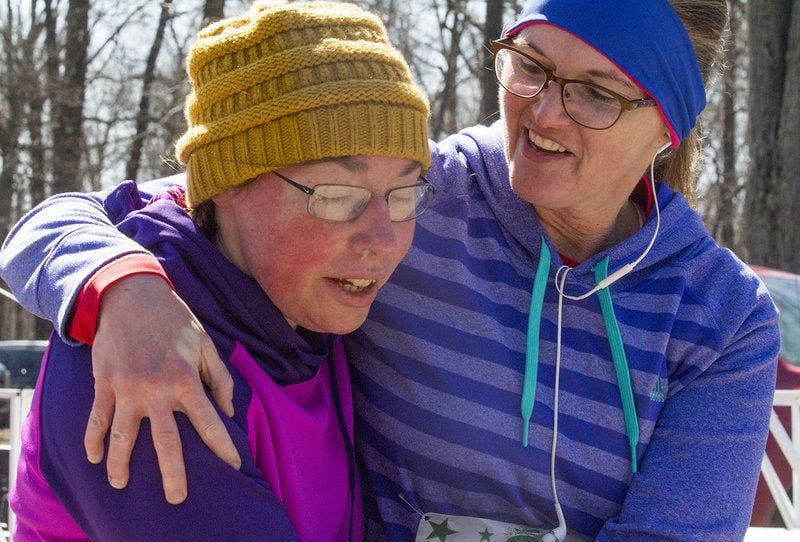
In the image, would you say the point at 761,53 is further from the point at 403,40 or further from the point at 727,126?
the point at 727,126

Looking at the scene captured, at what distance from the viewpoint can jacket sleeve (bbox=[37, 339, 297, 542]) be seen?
4.83 ft

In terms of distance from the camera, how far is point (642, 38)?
2189 mm

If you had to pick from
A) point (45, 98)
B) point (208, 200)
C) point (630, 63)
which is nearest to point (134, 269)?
point (208, 200)

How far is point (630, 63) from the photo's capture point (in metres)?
2.18

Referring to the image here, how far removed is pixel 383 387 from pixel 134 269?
29.7 inches

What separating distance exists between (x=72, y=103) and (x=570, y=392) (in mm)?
13852

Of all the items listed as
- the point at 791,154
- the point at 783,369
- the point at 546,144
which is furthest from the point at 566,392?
the point at 791,154

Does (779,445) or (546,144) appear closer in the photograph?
(546,144)

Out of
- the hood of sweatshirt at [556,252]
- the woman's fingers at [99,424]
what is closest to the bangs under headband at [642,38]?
the hood of sweatshirt at [556,252]

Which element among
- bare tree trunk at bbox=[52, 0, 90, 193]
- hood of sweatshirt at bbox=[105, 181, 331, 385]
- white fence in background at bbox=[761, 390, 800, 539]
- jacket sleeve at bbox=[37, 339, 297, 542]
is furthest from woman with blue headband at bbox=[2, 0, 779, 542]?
bare tree trunk at bbox=[52, 0, 90, 193]

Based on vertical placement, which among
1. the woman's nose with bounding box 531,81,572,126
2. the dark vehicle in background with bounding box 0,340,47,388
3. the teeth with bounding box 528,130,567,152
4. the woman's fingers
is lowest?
the dark vehicle in background with bounding box 0,340,47,388

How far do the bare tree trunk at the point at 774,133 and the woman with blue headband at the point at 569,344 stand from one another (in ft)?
18.0

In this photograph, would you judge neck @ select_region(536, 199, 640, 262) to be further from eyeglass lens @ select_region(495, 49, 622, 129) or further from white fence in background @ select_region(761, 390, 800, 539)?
white fence in background @ select_region(761, 390, 800, 539)

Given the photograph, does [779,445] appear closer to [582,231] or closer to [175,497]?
[582,231]
